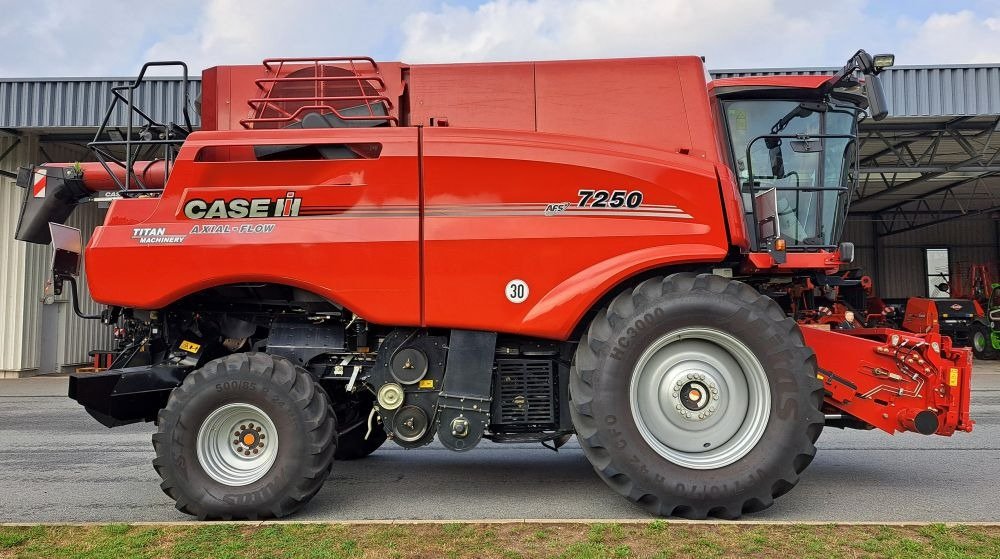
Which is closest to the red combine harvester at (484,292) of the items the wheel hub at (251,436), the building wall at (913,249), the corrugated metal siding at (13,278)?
the wheel hub at (251,436)

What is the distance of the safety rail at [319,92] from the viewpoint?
15.9 ft

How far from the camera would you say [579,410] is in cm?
436

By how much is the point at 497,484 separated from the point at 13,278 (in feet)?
51.0

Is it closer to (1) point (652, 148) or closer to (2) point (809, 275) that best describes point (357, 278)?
(1) point (652, 148)

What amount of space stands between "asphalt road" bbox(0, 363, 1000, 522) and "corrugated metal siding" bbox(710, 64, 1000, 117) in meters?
8.48

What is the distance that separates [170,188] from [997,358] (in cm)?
2578

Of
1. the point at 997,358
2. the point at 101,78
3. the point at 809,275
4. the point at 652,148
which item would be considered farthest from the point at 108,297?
the point at 997,358

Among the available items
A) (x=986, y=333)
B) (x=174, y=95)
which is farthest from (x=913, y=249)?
(x=174, y=95)

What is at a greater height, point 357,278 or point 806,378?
point 357,278

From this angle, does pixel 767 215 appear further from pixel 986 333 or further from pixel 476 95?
pixel 986 333

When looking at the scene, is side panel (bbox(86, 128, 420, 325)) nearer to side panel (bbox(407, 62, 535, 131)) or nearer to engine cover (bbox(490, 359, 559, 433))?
side panel (bbox(407, 62, 535, 131))

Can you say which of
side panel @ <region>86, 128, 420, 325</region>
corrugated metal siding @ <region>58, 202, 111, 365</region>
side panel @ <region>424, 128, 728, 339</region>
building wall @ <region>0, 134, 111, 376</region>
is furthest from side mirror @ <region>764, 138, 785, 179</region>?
corrugated metal siding @ <region>58, 202, 111, 365</region>

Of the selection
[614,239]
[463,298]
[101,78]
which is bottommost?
[463,298]

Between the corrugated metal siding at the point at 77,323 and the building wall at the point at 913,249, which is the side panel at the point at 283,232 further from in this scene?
the building wall at the point at 913,249
